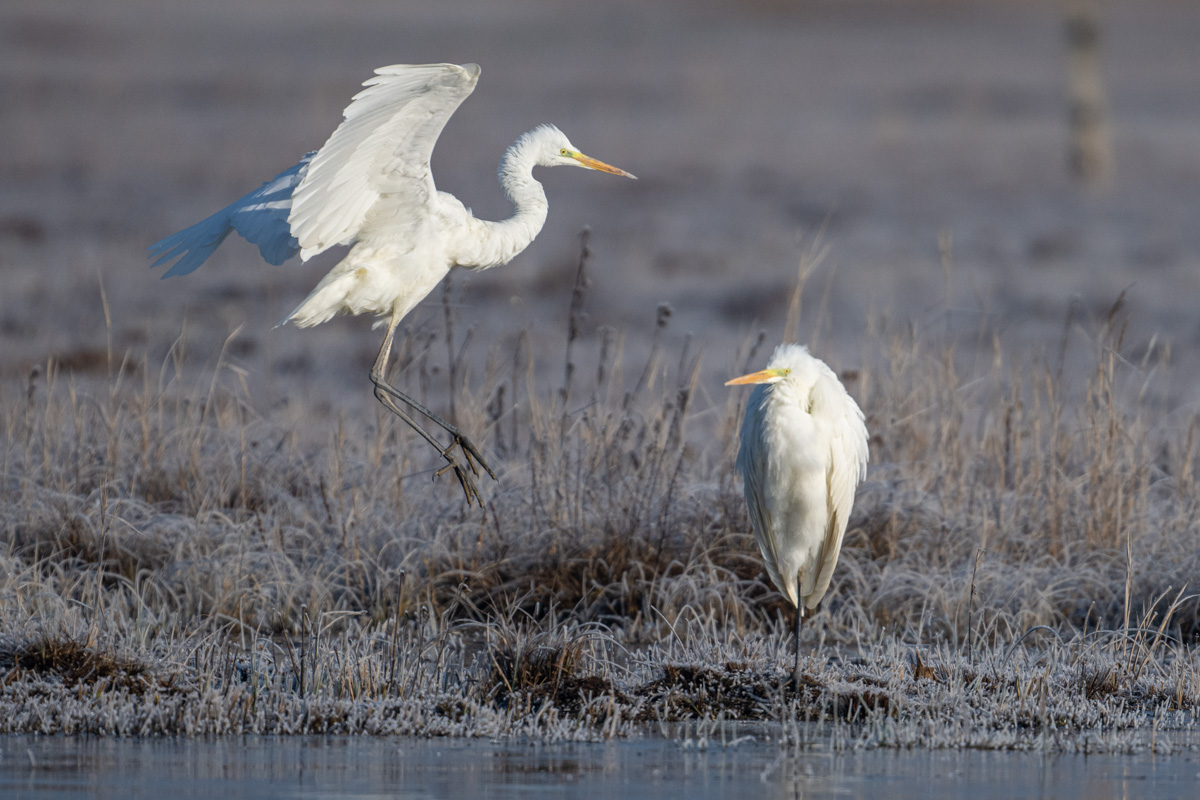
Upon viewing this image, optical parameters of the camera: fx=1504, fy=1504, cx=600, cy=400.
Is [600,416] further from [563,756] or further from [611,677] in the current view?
[563,756]

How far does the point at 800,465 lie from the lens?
5.67m

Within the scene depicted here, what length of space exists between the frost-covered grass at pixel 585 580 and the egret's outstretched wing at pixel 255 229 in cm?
115

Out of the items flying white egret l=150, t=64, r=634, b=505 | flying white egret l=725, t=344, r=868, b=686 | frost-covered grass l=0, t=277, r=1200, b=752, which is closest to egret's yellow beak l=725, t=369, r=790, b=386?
flying white egret l=725, t=344, r=868, b=686

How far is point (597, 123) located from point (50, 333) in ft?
70.4

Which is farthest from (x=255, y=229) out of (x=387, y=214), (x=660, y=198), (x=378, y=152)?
(x=660, y=198)

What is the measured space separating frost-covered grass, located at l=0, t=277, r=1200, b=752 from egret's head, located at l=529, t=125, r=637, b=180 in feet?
4.24

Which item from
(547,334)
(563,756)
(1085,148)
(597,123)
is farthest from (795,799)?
(597,123)

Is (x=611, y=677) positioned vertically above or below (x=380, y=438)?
below

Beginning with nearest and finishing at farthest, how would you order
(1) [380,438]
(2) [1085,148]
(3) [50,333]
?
(1) [380,438] < (3) [50,333] < (2) [1085,148]

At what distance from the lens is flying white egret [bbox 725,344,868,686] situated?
5.62 m

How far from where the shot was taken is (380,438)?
24.6 feet

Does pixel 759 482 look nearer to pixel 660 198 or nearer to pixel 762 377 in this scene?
pixel 762 377

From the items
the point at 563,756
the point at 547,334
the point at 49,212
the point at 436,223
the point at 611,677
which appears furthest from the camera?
the point at 49,212

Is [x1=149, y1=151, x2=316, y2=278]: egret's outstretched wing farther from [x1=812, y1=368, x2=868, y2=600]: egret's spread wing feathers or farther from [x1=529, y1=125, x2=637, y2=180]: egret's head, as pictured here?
[x1=812, y1=368, x2=868, y2=600]: egret's spread wing feathers
